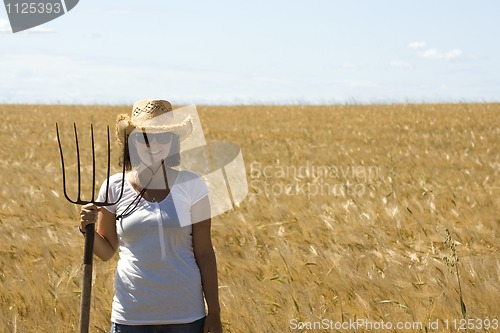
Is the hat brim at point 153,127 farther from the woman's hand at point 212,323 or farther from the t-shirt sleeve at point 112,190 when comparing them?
Result: the woman's hand at point 212,323

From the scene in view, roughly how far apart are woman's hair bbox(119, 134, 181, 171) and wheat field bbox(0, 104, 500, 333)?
45.1 inches

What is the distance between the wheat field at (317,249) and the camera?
3.74m

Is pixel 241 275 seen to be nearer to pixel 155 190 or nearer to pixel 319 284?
pixel 319 284

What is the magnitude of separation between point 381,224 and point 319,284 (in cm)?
232

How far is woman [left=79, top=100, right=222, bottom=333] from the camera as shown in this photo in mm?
2542

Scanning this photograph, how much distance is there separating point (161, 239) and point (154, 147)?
0.31m

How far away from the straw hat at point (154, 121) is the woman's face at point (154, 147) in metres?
0.02

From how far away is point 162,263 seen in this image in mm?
2547

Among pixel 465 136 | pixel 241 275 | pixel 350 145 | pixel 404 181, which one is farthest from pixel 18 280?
pixel 465 136

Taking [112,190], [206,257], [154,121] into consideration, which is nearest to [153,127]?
[154,121]

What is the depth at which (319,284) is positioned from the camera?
4.25 m

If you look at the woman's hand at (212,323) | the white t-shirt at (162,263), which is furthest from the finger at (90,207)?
the woman's hand at (212,323)

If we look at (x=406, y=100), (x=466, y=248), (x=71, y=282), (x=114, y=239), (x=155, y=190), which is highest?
(x=155, y=190)

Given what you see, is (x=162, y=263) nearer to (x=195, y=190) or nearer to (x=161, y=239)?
(x=161, y=239)
